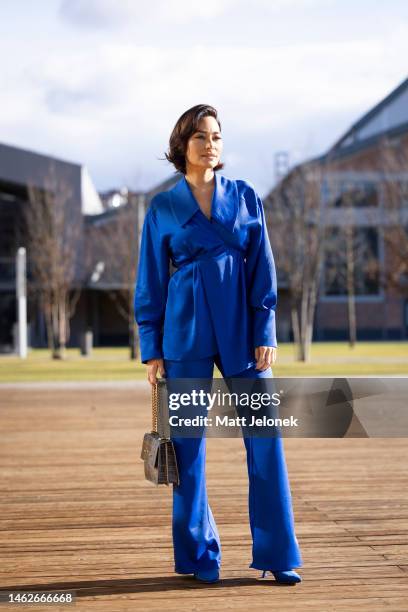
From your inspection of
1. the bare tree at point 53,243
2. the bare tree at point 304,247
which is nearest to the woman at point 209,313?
the bare tree at point 304,247

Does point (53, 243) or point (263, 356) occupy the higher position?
point (53, 243)

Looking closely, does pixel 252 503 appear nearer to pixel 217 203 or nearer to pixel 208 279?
pixel 208 279

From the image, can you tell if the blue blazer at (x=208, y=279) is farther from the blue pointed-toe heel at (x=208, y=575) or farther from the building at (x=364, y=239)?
the building at (x=364, y=239)

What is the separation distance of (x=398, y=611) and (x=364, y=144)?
45000mm

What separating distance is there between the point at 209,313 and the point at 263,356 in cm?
29

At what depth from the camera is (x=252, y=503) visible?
14.7 feet

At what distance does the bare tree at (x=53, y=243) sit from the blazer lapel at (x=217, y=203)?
2954cm

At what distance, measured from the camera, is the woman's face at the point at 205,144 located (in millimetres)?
4422

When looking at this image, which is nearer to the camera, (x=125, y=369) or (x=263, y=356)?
(x=263, y=356)

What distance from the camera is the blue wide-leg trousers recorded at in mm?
4410

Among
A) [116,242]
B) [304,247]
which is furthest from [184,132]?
[116,242]

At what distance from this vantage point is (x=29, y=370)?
26094 millimetres

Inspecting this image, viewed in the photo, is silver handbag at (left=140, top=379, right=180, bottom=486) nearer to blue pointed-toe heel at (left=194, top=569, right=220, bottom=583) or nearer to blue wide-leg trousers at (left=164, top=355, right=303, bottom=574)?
blue wide-leg trousers at (left=164, top=355, right=303, bottom=574)

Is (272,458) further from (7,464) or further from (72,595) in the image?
(7,464)
